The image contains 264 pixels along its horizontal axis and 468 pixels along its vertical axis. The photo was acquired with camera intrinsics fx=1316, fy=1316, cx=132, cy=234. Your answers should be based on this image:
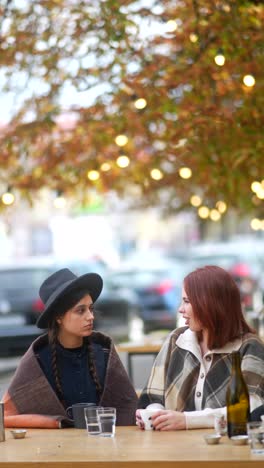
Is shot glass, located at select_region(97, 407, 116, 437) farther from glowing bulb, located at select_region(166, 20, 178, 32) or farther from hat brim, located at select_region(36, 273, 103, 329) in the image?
glowing bulb, located at select_region(166, 20, 178, 32)

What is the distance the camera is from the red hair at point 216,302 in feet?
19.6

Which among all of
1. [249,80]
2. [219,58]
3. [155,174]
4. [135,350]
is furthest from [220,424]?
[155,174]

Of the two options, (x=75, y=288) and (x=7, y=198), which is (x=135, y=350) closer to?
(x=7, y=198)

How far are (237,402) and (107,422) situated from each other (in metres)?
0.55

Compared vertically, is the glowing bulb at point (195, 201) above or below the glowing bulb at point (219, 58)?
below

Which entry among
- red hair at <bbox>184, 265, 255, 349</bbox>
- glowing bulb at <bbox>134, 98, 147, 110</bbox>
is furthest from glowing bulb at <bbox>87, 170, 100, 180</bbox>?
red hair at <bbox>184, 265, 255, 349</bbox>

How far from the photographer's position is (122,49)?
10773mm

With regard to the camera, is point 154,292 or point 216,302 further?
point 154,292

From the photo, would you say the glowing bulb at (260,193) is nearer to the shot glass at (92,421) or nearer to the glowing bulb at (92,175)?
the glowing bulb at (92,175)

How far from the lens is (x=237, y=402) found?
5465 millimetres

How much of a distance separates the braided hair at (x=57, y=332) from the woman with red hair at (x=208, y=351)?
40 cm

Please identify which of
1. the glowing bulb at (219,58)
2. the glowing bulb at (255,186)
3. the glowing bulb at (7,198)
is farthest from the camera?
the glowing bulb at (7,198)

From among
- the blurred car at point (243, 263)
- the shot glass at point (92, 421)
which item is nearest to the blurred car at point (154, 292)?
the blurred car at point (243, 263)

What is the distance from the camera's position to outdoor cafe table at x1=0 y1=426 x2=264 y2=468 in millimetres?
4801
